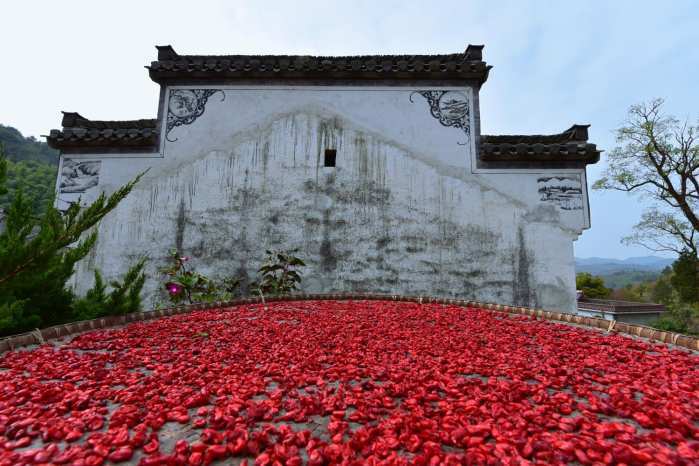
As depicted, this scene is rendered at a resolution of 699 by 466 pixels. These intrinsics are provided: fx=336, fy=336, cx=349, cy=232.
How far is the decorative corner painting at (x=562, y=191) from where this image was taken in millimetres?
6031

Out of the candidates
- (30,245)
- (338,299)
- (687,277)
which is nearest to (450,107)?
(338,299)

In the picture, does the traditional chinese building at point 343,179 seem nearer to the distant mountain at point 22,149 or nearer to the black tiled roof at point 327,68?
the black tiled roof at point 327,68

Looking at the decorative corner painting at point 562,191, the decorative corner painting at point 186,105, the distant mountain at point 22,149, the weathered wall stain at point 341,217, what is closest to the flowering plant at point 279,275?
the weathered wall stain at point 341,217

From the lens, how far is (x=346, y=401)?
1545mm

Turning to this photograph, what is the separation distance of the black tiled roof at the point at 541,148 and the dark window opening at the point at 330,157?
282 cm

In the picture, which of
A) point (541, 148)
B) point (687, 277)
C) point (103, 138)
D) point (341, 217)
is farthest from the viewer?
point (687, 277)

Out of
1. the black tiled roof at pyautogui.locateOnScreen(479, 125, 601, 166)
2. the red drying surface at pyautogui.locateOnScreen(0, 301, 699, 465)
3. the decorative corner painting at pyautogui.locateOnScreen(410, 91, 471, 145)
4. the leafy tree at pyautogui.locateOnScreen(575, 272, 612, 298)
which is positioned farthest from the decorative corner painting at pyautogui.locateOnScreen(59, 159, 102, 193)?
the leafy tree at pyautogui.locateOnScreen(575, 272, 612, 298)

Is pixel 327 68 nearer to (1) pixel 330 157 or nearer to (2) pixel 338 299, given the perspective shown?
(1) pixel 330 157

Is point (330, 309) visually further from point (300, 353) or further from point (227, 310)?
point (300, 353)

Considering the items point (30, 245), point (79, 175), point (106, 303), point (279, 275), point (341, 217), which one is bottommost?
point (106, 303)

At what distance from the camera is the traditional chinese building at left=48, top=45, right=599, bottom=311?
607cm

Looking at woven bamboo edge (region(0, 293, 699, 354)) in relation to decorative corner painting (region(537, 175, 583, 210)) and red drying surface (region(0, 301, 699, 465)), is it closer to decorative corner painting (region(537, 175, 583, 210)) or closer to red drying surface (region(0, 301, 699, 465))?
red drying surface (region(0, 301, 699, 465))

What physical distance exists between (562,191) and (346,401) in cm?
616

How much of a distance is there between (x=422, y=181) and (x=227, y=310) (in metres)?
4.18
